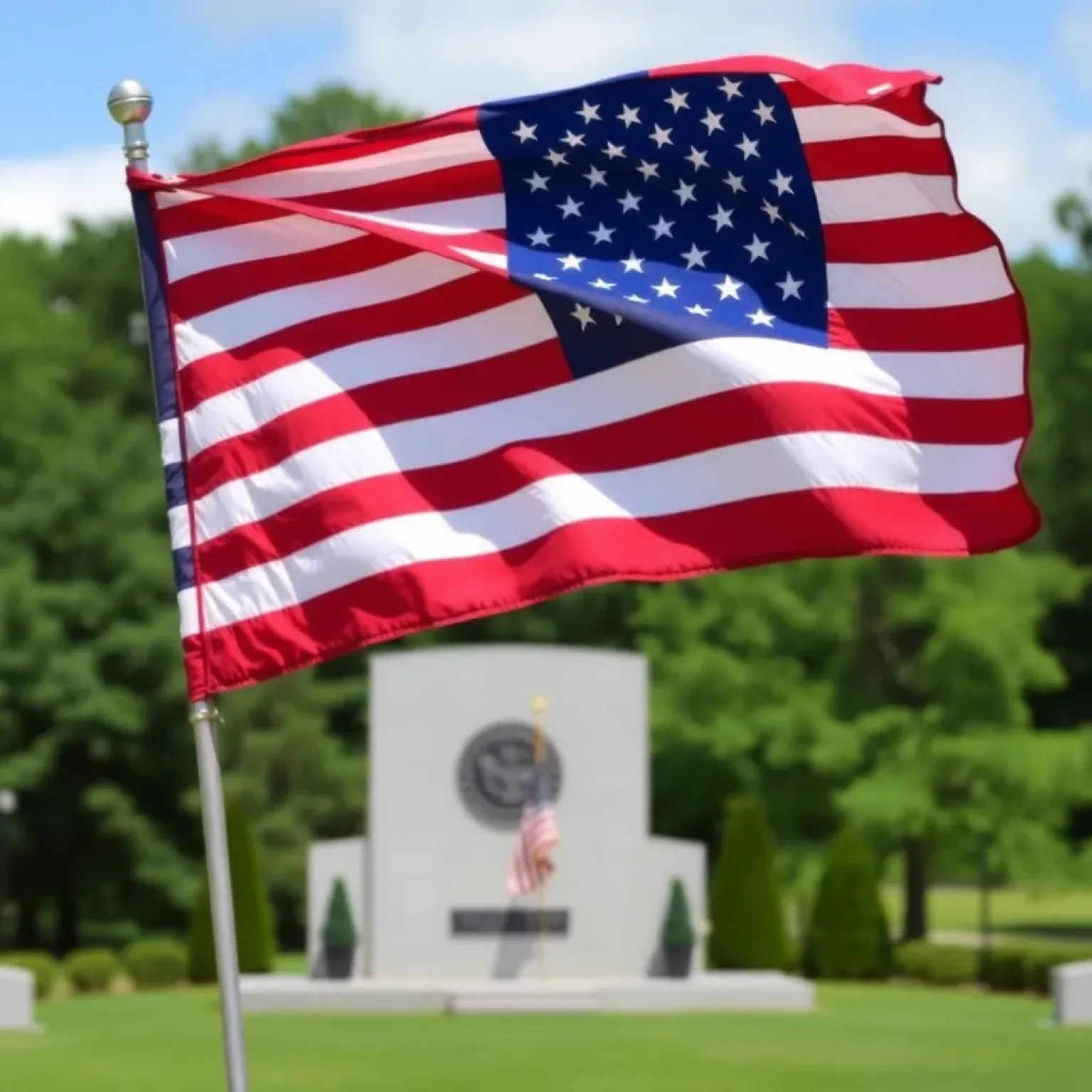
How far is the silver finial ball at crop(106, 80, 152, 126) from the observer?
749cm

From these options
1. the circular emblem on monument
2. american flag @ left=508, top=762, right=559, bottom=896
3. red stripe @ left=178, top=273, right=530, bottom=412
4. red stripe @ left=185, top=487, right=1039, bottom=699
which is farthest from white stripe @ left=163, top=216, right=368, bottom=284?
the circular emblem on monument

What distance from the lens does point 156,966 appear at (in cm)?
3559

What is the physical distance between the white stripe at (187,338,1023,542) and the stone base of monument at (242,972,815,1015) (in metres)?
21.3

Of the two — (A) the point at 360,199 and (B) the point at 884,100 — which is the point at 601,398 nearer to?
(A) the point at 360,199

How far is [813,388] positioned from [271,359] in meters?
1.85

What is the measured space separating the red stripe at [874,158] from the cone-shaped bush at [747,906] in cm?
2771

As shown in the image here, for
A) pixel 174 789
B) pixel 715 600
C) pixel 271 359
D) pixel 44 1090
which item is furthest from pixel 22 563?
pixel 271 359

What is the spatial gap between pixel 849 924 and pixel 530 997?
886cm

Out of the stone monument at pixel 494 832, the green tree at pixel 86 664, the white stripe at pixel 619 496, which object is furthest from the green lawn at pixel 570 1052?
the white stripe at pixel 619 496

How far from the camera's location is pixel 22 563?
42219 mm

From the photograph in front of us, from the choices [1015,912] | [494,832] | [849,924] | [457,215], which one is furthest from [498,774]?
[1015,912]

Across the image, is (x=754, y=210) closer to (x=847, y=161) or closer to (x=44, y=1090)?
(x=847, y=161)

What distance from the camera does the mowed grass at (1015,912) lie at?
5522cm

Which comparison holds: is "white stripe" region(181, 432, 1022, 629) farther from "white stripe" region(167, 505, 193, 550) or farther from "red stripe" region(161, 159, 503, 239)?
"red stripe" region(161, 159, 503, 239)
